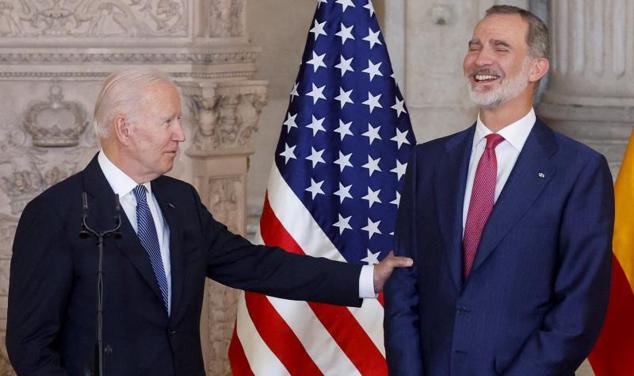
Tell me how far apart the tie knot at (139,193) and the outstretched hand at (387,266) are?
2.30ft

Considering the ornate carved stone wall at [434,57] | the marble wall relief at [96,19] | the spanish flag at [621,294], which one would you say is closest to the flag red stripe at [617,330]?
the spanish flag at [621,294]

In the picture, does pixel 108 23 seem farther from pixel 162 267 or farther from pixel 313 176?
pixel 162 267

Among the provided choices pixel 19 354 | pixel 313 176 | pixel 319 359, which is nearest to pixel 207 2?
pixel 313 176

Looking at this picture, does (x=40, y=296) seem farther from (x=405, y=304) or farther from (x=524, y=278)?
(x=524, y=278)

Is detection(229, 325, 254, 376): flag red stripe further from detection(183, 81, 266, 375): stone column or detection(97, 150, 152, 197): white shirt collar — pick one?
detection(97, 150, 152, 197): white shirt collar

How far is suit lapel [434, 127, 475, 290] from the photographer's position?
401 centimetres

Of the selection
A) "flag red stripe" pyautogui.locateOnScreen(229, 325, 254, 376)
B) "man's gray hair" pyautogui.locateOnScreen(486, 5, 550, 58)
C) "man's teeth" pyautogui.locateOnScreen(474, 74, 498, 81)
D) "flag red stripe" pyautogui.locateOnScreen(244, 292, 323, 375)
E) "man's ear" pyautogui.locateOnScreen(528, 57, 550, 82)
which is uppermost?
"man's gray hair" pyautogui.locateOnScreen(486, 5, 550, 58)

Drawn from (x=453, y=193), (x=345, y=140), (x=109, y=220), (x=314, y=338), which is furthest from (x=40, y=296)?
(x=345, y=140)

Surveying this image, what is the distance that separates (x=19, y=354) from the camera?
3867 mm

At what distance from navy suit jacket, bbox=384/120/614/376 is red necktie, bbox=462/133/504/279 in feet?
0.09

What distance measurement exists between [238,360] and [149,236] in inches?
61.9

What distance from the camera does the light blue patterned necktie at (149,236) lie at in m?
4.00

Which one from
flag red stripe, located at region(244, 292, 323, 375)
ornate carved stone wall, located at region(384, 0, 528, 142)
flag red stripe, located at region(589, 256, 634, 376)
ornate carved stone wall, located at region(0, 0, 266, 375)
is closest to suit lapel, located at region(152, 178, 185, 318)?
flag red stripe, located at region(244, 292, 323, 375)

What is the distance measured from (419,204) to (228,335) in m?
2.50
